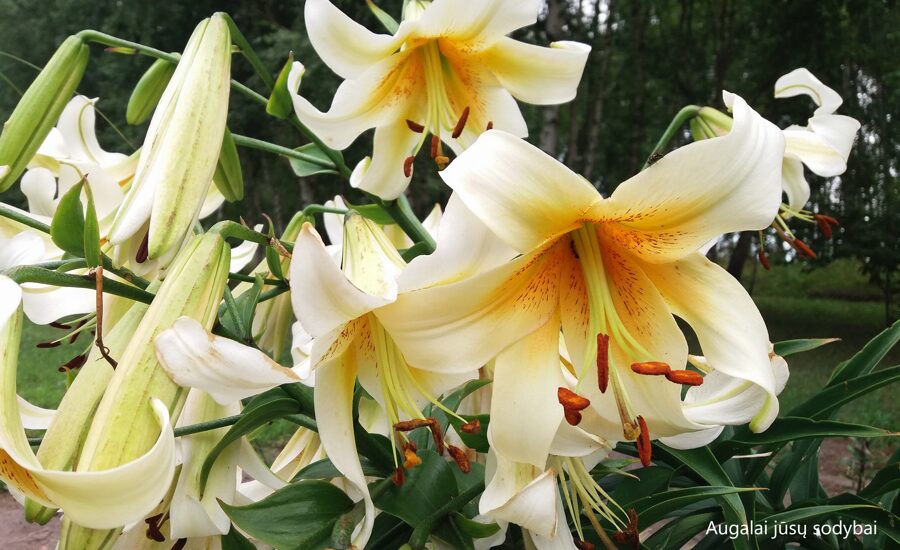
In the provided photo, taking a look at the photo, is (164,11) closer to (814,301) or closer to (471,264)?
(471,264)

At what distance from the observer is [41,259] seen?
61 centimetres

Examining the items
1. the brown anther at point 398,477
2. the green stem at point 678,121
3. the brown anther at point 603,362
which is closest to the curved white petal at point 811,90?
the green stem at point 678,121

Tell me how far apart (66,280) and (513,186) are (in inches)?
10.9

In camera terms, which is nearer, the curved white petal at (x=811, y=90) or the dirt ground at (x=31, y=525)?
the curved white petal at (x=811, y=90)

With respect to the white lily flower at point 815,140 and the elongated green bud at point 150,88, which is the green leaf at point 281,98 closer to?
the elongated green bud at point 150,88

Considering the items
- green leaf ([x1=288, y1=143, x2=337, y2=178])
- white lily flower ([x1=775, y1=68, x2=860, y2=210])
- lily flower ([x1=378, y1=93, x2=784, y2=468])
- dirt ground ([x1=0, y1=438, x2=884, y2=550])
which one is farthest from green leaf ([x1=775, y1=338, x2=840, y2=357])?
dirt ground ([x1=0, y1=438, x2=884, y2=550])

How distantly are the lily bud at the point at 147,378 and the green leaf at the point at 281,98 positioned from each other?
0.21 m

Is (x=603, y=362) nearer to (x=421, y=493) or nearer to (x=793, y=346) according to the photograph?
(x=421, y=493)

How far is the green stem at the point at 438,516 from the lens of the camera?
517 mm

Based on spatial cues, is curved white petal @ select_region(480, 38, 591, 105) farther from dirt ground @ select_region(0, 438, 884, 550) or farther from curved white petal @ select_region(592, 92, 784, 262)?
dirt ground @ select_region(0, 438, 884, 550)

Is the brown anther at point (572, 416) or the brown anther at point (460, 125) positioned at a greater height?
the brown anther at point (460, 125)

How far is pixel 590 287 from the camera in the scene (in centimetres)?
53

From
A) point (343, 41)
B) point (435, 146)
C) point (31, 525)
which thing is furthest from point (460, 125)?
point (31, 525)

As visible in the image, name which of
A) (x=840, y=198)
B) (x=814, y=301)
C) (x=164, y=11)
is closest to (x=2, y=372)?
(x=164, y=11)
